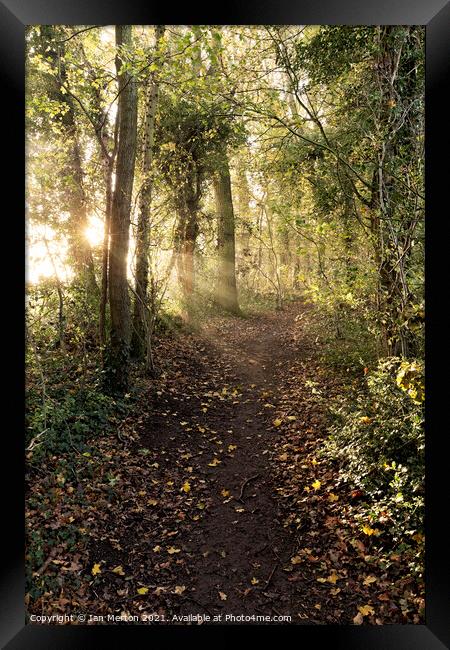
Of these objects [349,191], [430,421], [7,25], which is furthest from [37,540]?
[349,191]

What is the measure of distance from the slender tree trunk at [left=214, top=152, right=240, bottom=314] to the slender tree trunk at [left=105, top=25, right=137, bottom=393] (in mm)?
5260

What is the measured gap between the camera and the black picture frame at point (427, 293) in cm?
239

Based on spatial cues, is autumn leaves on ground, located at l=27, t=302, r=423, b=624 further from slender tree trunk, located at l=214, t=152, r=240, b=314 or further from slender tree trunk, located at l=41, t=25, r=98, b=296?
slender tree trunk, located at l=214, t=152, r=240, b=314

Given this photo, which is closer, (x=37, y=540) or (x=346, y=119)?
(x=37, y=540)

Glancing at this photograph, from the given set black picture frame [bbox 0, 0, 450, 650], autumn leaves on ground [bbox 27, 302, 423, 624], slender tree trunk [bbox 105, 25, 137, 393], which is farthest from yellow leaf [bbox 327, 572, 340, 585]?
slender tree trunk [bbox 105, 25, 137, 393]

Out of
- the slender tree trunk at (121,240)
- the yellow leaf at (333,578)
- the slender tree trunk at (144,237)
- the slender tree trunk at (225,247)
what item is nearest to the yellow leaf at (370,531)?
the yellow leaf at (333,578)

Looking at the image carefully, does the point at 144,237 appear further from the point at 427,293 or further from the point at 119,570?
the point at 427,293

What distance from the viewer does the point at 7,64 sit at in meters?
2.53

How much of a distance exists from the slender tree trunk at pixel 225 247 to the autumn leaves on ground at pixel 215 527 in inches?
268

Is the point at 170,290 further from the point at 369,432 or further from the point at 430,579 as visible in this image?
the point at 430,579

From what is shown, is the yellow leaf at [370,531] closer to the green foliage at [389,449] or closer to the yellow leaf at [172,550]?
the green foliage at [389,449]

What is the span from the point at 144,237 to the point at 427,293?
562cm

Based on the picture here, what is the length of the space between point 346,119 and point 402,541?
5.64 metres

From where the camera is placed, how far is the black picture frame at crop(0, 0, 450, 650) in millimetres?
2389
